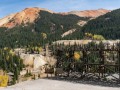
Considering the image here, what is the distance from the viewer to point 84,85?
4528cm

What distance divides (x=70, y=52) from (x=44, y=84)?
10583 millimetres

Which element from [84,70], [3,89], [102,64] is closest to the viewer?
[3,89]

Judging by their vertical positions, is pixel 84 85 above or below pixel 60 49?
below

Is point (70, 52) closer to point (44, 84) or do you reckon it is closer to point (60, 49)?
point (60, 49)

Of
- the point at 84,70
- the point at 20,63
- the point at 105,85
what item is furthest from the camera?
the point at 20,63

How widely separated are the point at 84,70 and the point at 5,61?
268ft

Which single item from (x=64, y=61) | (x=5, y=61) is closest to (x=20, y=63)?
(x=5, y=61)

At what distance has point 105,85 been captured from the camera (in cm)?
4519

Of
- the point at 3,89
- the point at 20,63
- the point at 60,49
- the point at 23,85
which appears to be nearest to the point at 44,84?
the point at 23,85

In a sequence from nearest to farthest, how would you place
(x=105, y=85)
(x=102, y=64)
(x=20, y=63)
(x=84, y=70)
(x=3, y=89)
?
(x=3, y=89) < (x=105, y=85) < (x=102, y=64) < (x=84, y=70) < (x=20, y=63)

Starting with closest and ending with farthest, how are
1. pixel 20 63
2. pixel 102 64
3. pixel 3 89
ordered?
pixel 3 89
pixel 102 64
pixel 20 63

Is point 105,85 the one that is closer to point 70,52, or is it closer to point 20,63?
point 70,52

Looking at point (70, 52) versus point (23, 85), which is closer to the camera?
point (23, 85)

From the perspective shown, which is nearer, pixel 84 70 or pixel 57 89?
pixel 57 89
